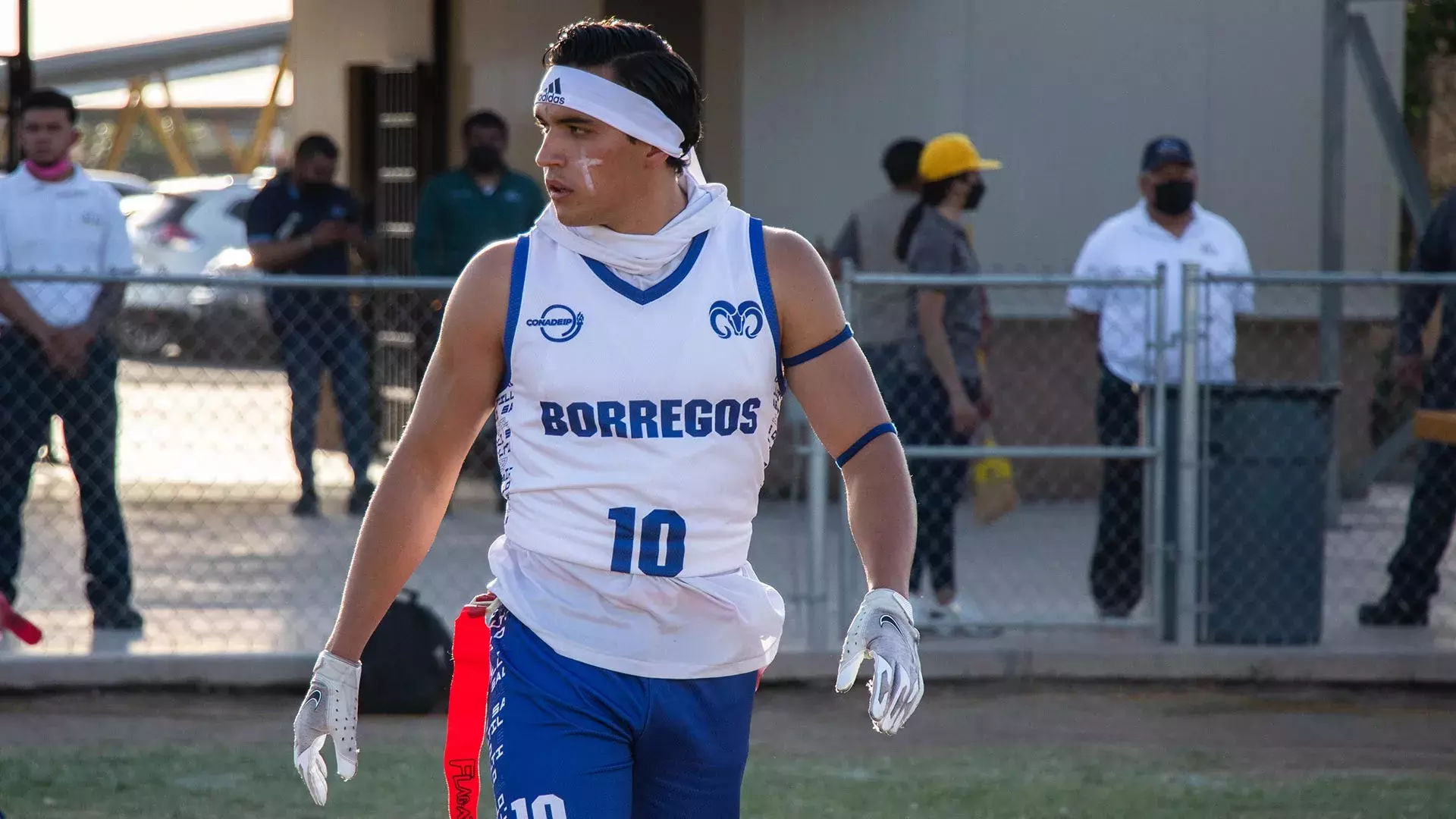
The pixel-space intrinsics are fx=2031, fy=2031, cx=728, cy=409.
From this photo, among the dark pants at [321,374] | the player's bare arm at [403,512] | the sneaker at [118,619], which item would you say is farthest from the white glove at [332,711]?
the dark pants at [321,374]

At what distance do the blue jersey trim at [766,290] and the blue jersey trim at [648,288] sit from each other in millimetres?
102

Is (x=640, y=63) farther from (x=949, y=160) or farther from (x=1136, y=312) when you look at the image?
(x=1136, y=312)

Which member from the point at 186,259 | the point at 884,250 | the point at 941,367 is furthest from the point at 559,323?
the point at 186,259

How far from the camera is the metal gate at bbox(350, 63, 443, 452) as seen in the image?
13812 mm

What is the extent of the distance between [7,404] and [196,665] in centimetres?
132

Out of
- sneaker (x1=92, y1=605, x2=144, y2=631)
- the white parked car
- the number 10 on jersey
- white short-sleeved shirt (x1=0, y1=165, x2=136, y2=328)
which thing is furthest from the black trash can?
the white parked car

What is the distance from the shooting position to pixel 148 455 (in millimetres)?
15312

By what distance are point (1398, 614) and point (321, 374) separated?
584 centimetres

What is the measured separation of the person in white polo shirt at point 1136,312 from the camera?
8.28 meters

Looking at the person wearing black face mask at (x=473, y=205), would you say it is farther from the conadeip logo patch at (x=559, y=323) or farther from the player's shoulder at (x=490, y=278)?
the conadeip logo patch at (x=559, y=323)

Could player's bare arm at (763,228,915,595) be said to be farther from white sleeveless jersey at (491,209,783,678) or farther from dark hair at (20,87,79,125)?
dark hair at (20,87,79,125)

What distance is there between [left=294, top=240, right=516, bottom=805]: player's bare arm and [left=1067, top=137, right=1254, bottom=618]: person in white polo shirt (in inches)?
205

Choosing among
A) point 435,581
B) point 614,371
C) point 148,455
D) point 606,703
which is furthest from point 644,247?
point 148,455

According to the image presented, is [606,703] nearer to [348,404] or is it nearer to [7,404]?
[7,404]
